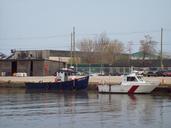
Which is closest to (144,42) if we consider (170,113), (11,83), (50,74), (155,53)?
(155,53)

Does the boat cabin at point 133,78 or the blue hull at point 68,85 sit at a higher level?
the boat cabin at point 133,78

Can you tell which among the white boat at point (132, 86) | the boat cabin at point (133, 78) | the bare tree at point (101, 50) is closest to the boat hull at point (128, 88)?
the white boat at point (132, 86)

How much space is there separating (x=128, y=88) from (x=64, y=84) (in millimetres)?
10119

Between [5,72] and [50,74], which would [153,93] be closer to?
[50,74]

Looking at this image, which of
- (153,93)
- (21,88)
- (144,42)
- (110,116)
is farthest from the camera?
(144,42)

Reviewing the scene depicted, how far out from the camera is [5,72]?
260 feet

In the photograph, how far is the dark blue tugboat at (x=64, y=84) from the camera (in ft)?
195

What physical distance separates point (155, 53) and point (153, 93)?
62574 millimetres

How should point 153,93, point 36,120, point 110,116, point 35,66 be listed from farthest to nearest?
point 35,66
point 153,93
point 110,116
point 36,120

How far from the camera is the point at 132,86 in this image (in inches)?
2098

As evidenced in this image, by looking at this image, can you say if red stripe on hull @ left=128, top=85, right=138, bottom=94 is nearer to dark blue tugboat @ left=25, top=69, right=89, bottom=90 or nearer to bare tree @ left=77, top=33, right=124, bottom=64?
dark blue tugboat @ left=25, top=69, right=89, bottom=90

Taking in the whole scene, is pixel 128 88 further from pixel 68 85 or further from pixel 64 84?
pixel 64 84

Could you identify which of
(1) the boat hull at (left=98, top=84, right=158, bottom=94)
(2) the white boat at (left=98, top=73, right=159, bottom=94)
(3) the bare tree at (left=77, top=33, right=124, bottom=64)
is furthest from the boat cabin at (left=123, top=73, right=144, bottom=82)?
(3) the bare tree at (left=77, top=33, right=124, bottom=64)

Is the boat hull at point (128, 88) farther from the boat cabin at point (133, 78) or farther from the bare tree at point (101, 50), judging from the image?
the bare tree at point (101, 50)
